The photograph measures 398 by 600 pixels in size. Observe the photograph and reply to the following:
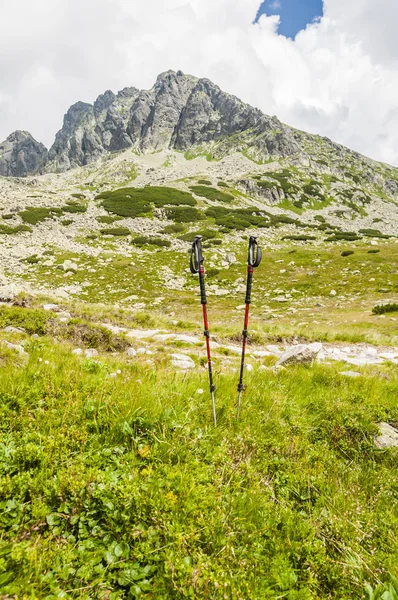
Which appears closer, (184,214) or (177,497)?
(177,497)

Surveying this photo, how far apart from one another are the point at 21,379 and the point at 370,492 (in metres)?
4.61

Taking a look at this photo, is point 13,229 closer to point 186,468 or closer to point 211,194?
point 186,468

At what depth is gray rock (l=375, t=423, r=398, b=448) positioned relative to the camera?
4562 mm

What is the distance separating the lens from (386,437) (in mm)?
4715

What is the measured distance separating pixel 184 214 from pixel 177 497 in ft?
170

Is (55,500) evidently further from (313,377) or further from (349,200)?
(349,200)

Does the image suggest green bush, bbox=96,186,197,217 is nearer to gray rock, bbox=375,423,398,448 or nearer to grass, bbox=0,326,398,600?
grass, bbox=0,326,398,600

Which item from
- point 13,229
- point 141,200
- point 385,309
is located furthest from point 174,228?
point 385,309

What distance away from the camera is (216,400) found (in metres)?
4.70

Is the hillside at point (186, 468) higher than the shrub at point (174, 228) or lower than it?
lower

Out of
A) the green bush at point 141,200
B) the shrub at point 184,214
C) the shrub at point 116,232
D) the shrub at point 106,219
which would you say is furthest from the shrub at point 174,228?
the shrub at point 106,219

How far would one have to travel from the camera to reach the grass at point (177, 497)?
2176 mm

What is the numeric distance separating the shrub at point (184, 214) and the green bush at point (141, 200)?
13.6 ft

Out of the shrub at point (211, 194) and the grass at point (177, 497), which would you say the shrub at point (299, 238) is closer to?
the shrub at point (211, 194)
